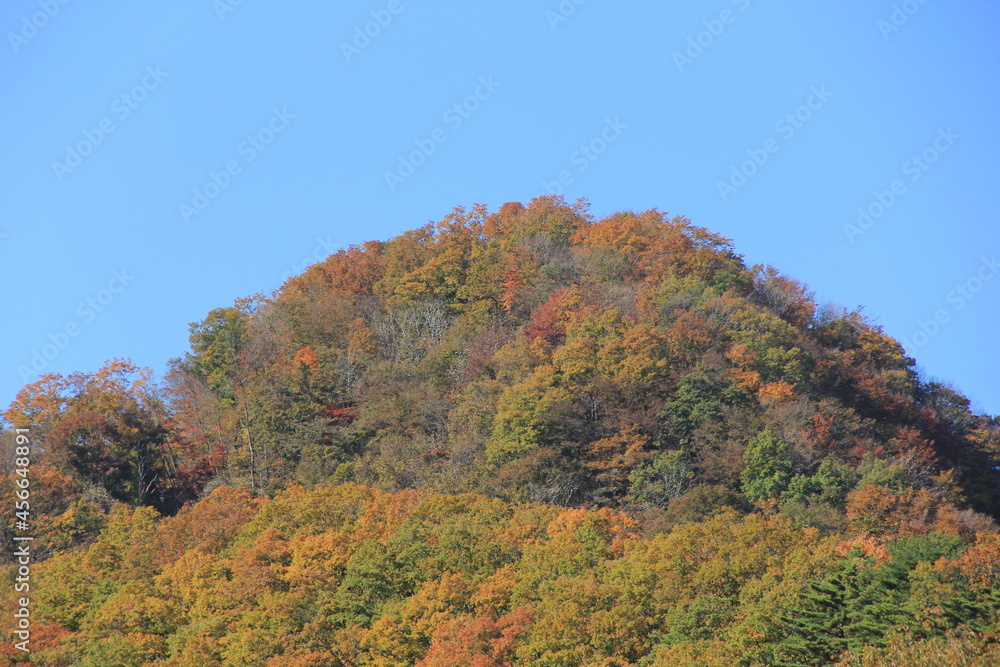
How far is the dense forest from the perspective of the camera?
33.2 m

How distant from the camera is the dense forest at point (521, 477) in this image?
33.2 metres

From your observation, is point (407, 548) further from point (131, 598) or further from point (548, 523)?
point (131, 598)

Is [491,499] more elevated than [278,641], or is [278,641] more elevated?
[491,499]

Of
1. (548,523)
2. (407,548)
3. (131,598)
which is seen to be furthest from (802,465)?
(131,598)

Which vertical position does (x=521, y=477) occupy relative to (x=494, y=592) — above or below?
above

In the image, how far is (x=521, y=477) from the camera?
45031 mm

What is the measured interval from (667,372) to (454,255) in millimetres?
14805

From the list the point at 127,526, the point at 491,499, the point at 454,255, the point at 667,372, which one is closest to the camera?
the point at 491,499

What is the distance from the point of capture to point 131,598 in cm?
3938

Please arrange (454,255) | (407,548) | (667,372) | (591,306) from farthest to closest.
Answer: (454,255)
(591,306)
(667,372)
(407,548)

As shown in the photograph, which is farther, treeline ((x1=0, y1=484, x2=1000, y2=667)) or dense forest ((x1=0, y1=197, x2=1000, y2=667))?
dense forest ((x1=0, y1=197, x2=1000, y2=667))

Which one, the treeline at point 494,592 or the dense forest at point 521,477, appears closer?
the treeline at point 494,592

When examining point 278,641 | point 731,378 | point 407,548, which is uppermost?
point 731,378

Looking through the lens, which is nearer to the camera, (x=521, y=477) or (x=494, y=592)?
(x=494, y=592)
